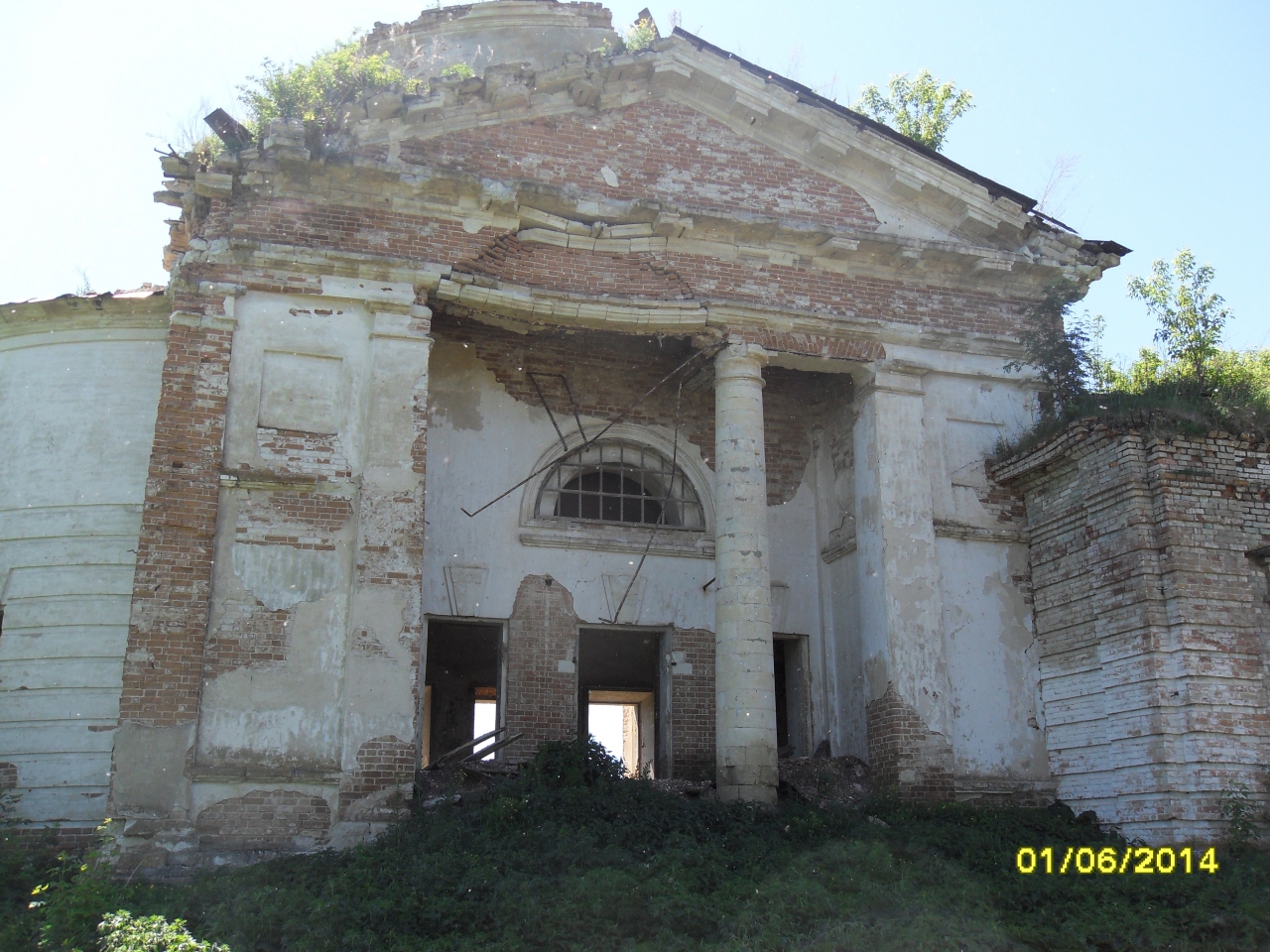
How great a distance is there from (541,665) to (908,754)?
13.0 feet

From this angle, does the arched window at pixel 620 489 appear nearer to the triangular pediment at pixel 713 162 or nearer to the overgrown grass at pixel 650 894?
the triangular pediment at pixel 713 162

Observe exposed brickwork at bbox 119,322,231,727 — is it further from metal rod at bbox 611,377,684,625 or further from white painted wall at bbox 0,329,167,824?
metal rod at bbox 611,377,684,625

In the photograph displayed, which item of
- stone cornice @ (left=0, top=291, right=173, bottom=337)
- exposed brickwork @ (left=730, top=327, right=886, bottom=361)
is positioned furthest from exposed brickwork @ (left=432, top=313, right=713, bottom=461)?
stone cornice @ (left=0, top=291, right=173, bottom=337)

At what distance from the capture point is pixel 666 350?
13469 mm

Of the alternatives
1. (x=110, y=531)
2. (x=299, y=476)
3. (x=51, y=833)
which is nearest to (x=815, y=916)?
(x=299, y=476)

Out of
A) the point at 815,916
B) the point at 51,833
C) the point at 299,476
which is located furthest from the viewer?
the point at 299,476

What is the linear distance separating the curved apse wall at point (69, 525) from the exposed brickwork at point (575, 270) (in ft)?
11.4

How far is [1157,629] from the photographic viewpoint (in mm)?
10555

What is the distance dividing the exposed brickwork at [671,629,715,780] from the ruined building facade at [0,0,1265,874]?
0.04 m

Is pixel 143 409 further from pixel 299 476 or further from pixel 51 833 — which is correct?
pixel 51 833

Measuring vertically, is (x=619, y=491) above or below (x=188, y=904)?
above

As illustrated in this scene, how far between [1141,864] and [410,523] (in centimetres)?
712

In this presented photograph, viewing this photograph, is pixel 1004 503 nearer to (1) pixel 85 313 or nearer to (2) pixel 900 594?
(2) pixel 900 594
